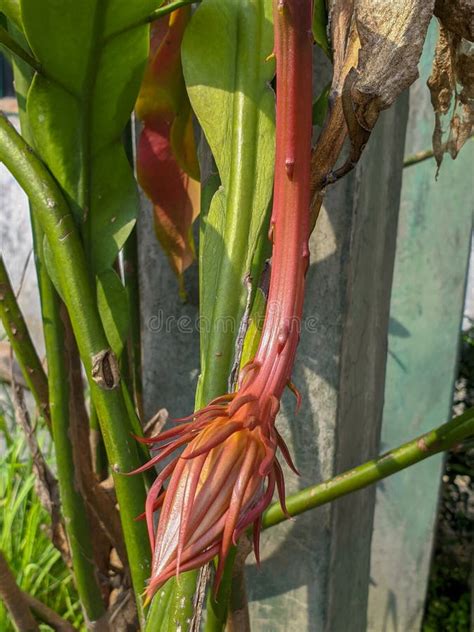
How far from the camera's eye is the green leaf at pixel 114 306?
452 millimetres

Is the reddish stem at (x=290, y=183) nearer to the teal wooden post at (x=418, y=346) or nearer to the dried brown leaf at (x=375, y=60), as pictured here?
the dried brown leaf at (x=375, y=60)

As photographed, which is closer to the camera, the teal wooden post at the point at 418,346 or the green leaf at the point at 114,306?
A: the green leaf at the point at 114,306

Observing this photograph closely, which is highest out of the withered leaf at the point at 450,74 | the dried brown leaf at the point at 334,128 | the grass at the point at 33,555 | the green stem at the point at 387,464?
the withered leaf at the point at 450,74

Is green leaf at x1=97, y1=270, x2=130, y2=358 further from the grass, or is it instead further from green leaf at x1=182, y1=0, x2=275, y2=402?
the grass

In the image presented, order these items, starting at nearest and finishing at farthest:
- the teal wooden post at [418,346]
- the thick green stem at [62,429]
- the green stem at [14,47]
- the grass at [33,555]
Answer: the green stem at [14,47] < the thick green stem at [62,429] < the grass at [33,555] < the teal wooden post at [418,346]

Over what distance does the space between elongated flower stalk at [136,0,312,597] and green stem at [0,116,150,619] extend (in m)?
0.13

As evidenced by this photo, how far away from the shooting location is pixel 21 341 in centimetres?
55

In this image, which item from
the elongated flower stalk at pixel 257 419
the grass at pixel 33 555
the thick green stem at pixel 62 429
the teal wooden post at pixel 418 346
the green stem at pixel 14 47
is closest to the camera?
the elongated flower stalk at pixel 257 419

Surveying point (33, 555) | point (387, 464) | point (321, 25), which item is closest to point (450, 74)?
point (321, 25)

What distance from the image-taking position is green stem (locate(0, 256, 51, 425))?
53 centimetres

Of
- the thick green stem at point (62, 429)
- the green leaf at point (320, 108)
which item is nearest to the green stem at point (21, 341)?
the thick green stem at point (62, 429)

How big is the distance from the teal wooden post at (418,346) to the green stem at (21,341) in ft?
3.07

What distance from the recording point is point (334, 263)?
23.5 inches

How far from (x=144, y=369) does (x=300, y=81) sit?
457 mm
